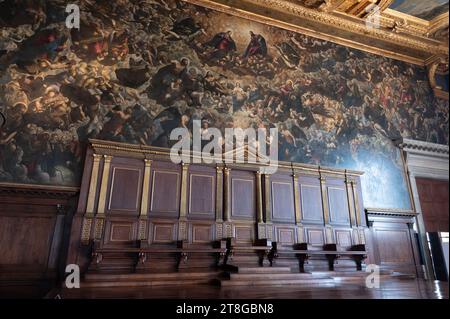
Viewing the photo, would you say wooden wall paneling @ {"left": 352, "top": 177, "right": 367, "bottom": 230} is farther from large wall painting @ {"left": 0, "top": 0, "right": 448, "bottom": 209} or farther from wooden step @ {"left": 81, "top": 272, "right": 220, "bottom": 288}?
wooden step @ {"left": 81, "top": 272, "right": 220, "bottom": 288}

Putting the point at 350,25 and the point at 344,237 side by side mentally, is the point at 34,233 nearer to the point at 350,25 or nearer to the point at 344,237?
the point at 344,237

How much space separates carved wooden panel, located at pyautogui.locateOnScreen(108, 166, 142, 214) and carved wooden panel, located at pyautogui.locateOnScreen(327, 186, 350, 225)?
552cm

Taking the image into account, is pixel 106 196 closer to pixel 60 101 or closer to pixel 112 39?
pixel 60 101

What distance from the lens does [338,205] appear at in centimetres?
919

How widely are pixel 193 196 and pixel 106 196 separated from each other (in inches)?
80.9

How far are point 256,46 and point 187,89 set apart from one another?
10.0 ft

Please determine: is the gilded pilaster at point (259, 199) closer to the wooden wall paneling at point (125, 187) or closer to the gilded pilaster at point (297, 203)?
the gilded pilaster at point (297, 203)

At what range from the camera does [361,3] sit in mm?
10156

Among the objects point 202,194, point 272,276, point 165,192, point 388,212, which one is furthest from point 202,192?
point 388,212

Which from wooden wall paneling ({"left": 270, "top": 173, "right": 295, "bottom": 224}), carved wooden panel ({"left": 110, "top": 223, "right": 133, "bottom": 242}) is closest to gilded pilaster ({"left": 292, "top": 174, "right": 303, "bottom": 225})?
wooden wall paneling ({"left": 270, "top": 173, "right": 295, "bottom": 224})

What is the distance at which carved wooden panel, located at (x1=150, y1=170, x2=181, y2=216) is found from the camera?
7383 millimetres

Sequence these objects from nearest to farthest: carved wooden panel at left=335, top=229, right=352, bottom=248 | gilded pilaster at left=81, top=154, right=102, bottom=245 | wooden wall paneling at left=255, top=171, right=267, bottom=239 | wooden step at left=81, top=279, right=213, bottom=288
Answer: wooden step at left=81, top=279, right=213, bottom=288
gilded pilaster at left=81, top=154, right=102, bottom=245
wooden wall paneling at left=255, top=171, right=267, bottom=239
carved wooden panel at left=335, top=229, right=352, bottom=248

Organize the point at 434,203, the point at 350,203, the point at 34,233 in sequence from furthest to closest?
the point at 434,203, the point at 350,203, the point at 34,233
